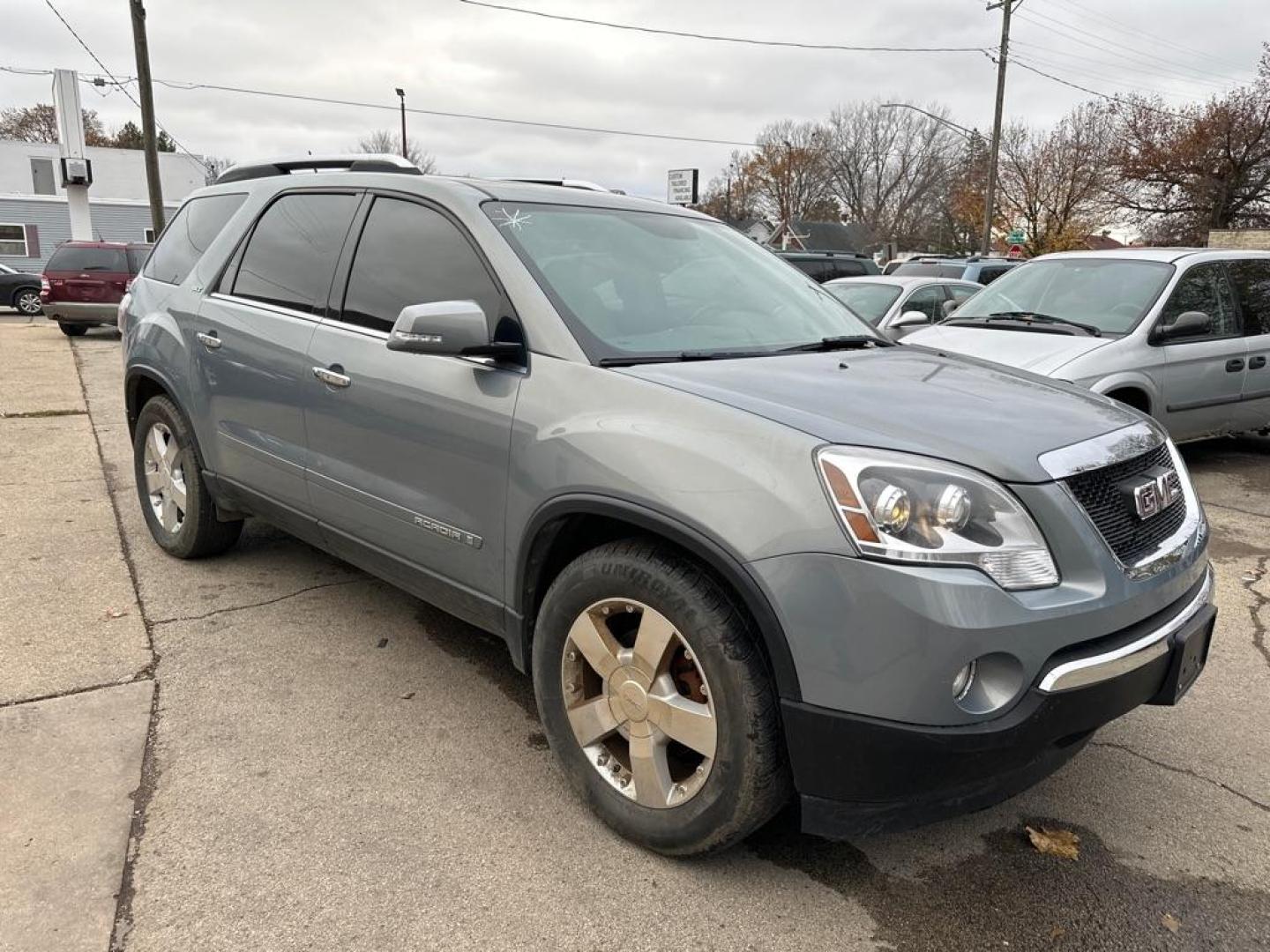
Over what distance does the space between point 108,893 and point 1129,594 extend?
102 inches

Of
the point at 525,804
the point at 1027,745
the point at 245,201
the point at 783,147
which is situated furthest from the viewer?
the point at 783,147

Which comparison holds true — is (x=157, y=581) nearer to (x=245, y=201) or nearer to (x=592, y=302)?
(x=245, y=201)

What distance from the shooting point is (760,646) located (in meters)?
2.14

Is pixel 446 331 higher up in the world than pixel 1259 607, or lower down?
higher up

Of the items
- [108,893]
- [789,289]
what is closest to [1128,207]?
[789,289]

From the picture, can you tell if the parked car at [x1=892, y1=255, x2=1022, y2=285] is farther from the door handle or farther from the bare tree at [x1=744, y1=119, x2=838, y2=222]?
the bare tree at [x1=744, y1=119, x2=838, y2=222]

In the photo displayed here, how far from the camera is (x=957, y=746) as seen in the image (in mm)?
1943

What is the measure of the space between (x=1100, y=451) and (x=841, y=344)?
1.08 meters

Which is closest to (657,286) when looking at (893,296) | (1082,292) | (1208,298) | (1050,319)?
(1050,319)

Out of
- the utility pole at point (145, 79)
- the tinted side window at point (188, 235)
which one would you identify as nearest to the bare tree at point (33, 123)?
the utility pole at point (145, 79)

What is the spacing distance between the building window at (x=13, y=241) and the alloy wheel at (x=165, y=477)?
33749mm

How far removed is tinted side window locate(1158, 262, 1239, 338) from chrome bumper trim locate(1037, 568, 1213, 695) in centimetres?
503

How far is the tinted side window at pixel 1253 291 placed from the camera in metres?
7.00

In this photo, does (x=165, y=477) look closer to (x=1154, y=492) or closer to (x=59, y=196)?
(x=1154, y=492)
